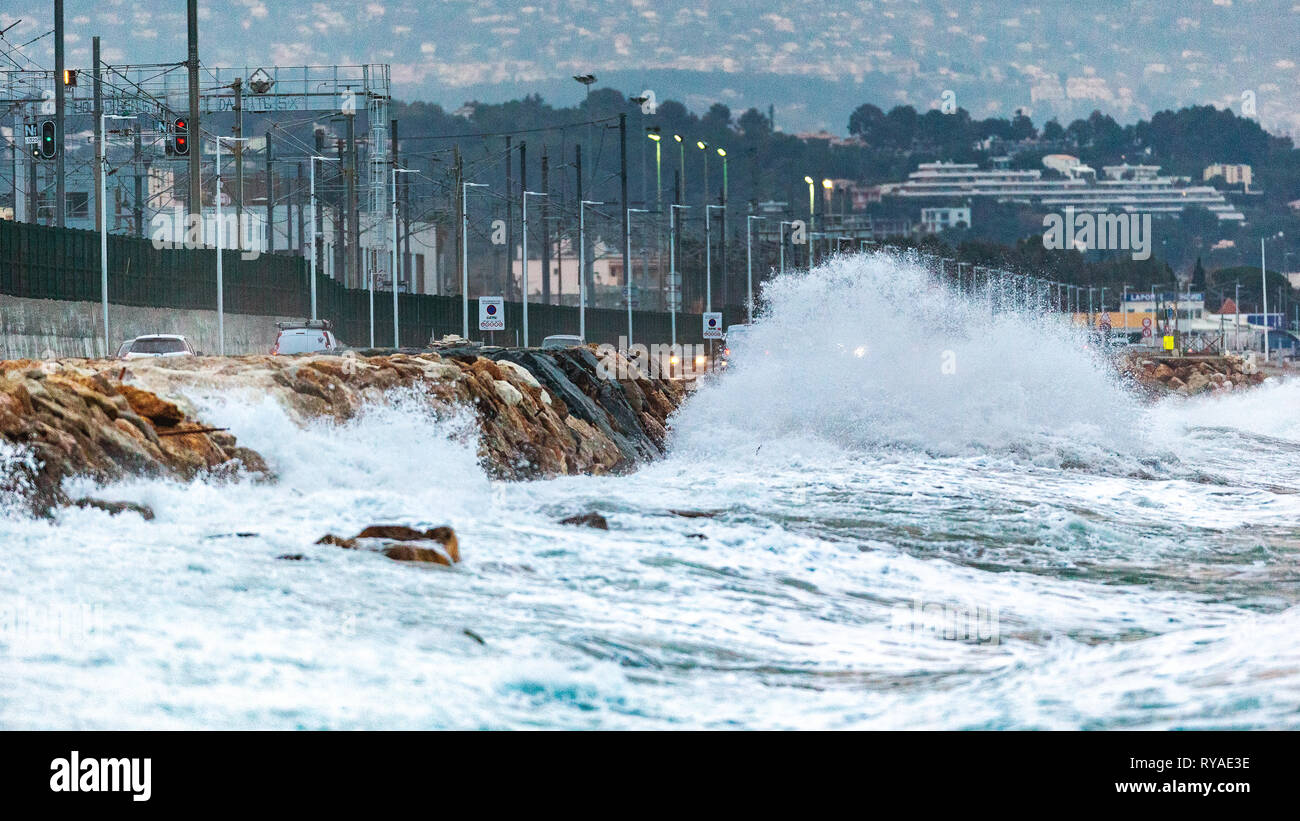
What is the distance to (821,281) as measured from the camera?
146 ft

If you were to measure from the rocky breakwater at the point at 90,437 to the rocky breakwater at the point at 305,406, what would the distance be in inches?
A: 0.7

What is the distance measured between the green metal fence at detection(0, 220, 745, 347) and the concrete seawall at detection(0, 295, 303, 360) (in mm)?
277

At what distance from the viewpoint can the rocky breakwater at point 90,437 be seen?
55.7 feet

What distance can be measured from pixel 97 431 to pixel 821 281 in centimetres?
2835

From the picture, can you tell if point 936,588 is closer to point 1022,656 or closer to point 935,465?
point 1022,656

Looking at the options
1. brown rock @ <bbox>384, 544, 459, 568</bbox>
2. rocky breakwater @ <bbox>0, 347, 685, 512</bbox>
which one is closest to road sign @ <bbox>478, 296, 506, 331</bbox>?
rocky breakwater @ <bbox>0, 347, 685, 512</bbox>

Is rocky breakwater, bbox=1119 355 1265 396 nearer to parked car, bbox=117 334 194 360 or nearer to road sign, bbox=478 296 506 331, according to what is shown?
road sign, bbox=478 296 506 331

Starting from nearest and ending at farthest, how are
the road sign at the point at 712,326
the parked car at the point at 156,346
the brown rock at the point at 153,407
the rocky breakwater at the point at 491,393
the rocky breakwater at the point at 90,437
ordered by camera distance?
the rocky breakwater at the point at 90,437, the brown rock at the point at 153,407, the rocky breakwater at the point at 491,393, the parked car at the point at 156,346, the road sign at the point at 712,326

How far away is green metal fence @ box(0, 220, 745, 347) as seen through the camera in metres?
41.8

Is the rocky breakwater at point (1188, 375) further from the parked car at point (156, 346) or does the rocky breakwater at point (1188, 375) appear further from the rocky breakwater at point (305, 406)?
the parked car at point (156, 346)
